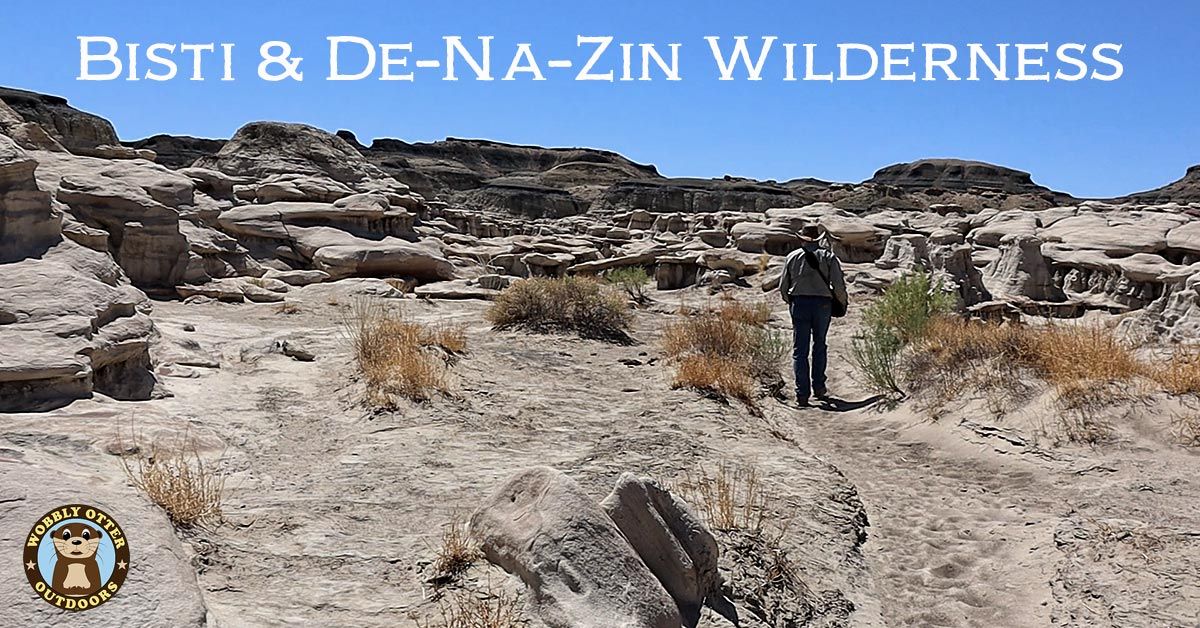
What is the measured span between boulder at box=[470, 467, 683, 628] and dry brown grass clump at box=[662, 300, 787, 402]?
4.31 m

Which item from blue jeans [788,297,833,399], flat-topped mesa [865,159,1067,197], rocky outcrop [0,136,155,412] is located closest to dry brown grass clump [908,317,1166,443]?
blue jeans [788,297,833,399]

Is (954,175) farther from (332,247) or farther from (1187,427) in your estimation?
(1187,427)

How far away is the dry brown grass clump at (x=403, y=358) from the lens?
21.2 feet

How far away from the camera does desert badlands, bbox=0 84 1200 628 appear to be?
331cm

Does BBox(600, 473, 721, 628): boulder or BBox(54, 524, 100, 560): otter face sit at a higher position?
BBox(54, 524, 100, 560): otter face

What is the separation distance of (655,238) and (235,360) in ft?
55.4

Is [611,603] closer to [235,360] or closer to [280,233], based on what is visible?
[235,360]

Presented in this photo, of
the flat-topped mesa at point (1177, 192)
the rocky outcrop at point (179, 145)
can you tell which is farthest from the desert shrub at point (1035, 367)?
the rocky outcrop at point (179, 145)

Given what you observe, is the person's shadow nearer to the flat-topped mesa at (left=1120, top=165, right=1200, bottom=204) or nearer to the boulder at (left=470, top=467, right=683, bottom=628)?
the boulder at (left=470, top=467, right=683, bottom=628)

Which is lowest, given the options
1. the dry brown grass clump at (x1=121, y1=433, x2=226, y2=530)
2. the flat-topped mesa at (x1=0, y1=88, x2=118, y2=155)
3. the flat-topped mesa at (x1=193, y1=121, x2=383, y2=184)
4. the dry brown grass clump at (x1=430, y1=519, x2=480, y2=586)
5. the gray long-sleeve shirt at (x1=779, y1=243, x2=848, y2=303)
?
the dry brown grass clump at (x1=430, y1=519, x2=480, y2=586)

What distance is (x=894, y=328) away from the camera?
364 inches

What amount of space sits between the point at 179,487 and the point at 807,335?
5.69m

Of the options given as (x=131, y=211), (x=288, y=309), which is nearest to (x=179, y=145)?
(x=131, y=211)

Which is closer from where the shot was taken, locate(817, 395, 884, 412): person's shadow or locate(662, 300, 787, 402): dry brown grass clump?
locate(662, 300, 787, 402): dry brown grass clump
